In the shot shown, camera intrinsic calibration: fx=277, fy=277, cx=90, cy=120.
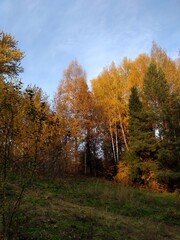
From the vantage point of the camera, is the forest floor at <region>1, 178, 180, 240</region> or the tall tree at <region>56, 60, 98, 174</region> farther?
the tall tree at <region>56, 60, 98, 174</region>

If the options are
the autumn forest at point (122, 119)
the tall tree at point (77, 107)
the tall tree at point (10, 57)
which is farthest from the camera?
the tall tree at point (77, 107)

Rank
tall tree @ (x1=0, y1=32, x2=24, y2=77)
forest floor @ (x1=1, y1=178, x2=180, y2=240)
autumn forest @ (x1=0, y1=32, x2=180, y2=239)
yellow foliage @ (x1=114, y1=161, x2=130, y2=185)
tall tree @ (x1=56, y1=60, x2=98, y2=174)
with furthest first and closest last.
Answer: tall tree @ (x1=56, y1=60, x2=98, y2=174) < yellow foliage @ (x1=114, y1=161, x2=130, y2=185) < autumn forest @ (x1=0, y1=32, x2=180, y2=239) < tall tree @ (x1=0, y1=32, x2=24, y2=77) < forest floor @ (x1=1, y1=178, x2=180, y2=240)

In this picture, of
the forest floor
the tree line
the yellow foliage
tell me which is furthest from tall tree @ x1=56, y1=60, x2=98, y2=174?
the forest floor

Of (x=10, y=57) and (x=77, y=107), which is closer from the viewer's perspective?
(x=10, y=57)

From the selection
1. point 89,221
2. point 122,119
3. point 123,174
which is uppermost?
point 122,119

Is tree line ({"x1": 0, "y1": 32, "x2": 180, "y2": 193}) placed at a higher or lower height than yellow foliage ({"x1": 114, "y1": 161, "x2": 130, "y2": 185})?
higher

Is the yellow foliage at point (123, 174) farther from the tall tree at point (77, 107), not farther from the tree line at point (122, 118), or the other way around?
the tall tree at point (77, 107)

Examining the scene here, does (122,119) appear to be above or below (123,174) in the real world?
above

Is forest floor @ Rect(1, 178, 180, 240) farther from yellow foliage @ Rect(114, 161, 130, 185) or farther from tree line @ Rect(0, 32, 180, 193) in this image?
yellow foliage @ Rect(114, 161, 130, 185)

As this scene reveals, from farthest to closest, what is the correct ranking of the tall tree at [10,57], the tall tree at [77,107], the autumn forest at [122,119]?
the tall tree at [77,107], the autumn forest at [122,119], the tall tree at [10,57]

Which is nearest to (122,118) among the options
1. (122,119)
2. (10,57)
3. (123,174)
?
(122,119)

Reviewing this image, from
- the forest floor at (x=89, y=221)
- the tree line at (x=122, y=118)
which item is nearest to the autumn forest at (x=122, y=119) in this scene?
the tree line at (x=122, y=118)

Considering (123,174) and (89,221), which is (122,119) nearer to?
(123,174)

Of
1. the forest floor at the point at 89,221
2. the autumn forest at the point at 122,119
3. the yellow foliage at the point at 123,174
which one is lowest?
the forest floor at the point at 89,221
